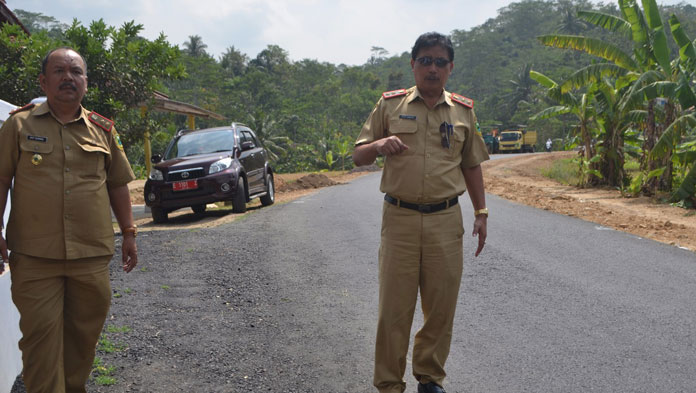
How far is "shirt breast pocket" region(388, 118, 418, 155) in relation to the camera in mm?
3178

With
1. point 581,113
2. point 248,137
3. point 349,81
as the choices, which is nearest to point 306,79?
point 349,81

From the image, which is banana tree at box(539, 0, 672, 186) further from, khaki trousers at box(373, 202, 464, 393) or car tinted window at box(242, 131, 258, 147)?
khaki trousers at box(373, 202, 464, 393)

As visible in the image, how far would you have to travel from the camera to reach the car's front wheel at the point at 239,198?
1163 centimetres

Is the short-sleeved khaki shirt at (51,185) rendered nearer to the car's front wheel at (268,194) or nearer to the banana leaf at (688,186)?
the car's front wheel at (268,194)

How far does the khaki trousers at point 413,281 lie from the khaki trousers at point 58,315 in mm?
1485

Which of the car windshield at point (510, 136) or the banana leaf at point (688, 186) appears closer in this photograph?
the banana leaf at point (688, 186)

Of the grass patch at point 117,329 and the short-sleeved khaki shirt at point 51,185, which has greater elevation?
the short-sleeved khaki shirt at point 51,185

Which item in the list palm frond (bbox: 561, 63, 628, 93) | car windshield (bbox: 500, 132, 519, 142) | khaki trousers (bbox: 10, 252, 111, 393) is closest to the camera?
khaki trousers (bbox: 10, 252, 111, 393)

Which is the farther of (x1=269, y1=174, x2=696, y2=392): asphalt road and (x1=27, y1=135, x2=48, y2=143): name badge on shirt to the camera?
(x1=269, y1=174, x2=696, y2=392): asphalt road

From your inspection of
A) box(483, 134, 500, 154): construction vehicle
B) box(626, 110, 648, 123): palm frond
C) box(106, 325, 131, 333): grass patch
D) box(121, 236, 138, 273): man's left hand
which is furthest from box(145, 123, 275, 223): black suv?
box(483, 134, 500, 154): construction vehicle

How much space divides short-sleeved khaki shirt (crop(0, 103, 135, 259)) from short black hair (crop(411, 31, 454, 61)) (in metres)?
1.75

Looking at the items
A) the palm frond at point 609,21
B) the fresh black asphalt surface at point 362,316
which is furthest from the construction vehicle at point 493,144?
the fresh black asphalt surface at point 362,316

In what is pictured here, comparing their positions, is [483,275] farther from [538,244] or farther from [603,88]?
[603,88]

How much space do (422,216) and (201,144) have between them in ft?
32.3
